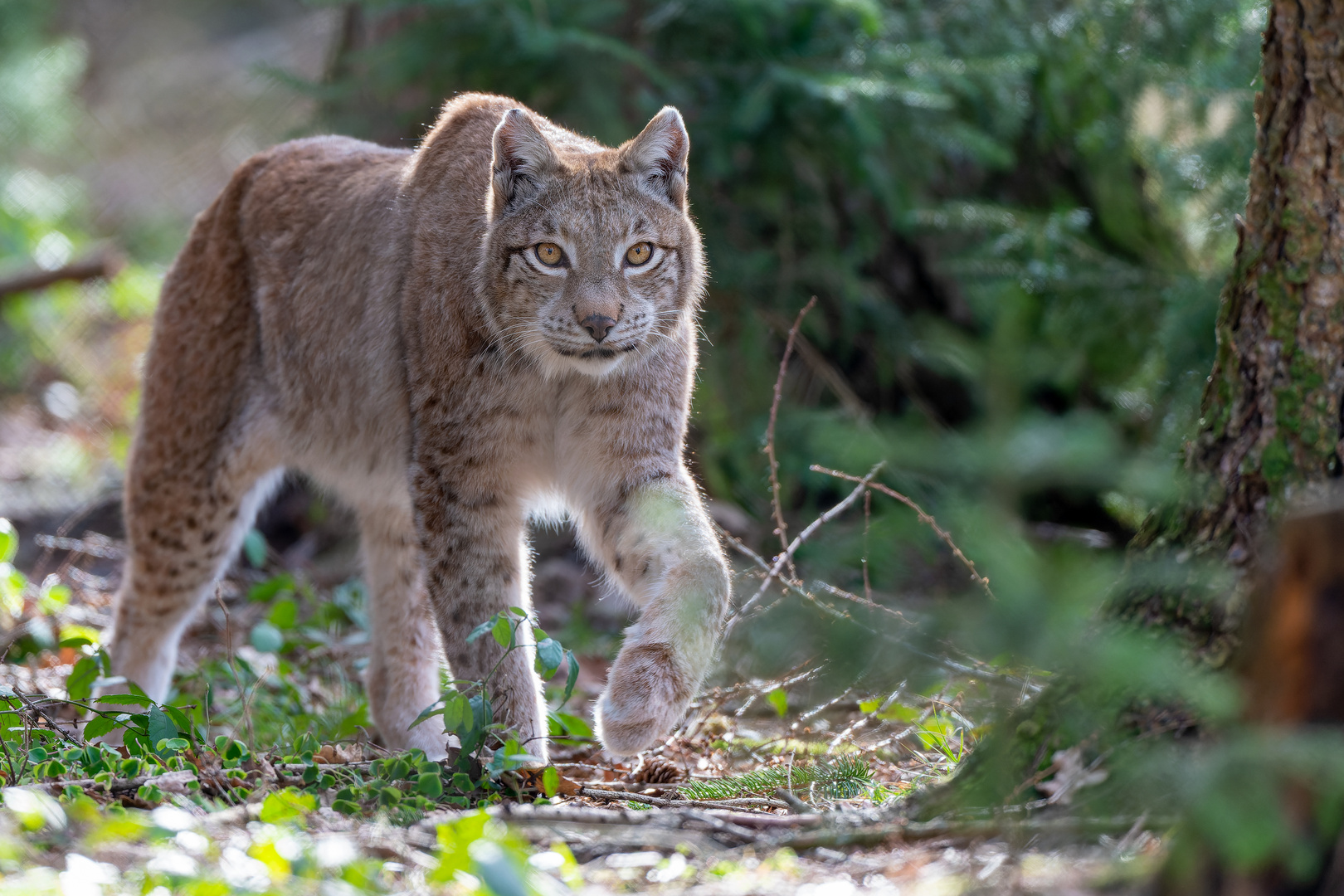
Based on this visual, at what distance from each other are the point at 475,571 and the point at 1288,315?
2.26m

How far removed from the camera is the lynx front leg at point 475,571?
352 centimetres

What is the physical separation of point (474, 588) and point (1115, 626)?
1875 millimetres

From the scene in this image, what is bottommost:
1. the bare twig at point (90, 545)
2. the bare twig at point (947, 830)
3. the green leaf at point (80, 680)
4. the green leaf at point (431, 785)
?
the bare twig at point (90, 545)

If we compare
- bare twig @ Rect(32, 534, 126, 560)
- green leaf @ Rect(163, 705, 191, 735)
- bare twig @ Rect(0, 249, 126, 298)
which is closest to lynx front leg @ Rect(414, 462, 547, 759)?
green leaf @ Rect(163, 705, 191, 735)

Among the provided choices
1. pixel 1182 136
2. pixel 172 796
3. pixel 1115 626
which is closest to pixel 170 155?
pixel 1182 136

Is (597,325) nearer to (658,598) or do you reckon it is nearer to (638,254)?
(638,254)

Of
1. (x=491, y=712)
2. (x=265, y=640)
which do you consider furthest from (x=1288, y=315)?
(x=265, y=640)

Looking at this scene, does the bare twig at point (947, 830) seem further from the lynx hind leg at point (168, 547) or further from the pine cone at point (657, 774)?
the lynx hind leg at point (168, 547)

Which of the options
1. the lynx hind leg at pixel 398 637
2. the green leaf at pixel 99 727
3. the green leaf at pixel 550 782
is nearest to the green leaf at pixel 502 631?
the green leaf at pixel 550 782

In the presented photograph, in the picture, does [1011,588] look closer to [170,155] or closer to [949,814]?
[949,814]

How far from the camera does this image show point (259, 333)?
453 centimetres

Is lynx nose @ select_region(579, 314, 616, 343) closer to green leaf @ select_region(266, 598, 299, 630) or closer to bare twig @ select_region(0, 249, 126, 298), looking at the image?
green leaf @ select_region(266, 598, 299, 630)

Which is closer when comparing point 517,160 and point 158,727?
point 158,727

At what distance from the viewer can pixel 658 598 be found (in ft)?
11.1
